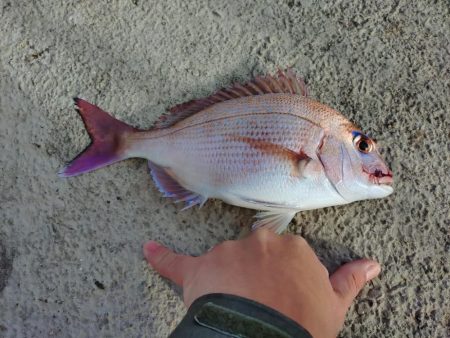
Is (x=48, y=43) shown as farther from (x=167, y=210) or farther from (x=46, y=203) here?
(x=167, y=210)

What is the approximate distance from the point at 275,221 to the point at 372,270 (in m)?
0.42

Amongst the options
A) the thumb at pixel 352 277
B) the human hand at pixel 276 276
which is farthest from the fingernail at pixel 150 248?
the thumb at pixel 352 277

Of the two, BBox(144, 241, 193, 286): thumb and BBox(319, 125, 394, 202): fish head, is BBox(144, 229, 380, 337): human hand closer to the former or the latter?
BBox(144, 241, 193, 286): thumb

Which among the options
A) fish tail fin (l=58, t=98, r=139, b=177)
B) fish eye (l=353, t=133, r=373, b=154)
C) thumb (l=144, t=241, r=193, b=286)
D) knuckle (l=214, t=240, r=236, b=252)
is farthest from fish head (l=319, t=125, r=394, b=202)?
fish tail fin (l=58, t=98, r=139, b=177)

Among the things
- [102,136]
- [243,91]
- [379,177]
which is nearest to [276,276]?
[379,177]

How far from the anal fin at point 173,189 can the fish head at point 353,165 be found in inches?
19.4

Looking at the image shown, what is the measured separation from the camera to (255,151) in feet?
5.38

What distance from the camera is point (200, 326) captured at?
4.05 feet

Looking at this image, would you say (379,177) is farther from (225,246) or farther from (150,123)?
(150,123)

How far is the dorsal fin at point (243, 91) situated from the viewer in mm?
1758

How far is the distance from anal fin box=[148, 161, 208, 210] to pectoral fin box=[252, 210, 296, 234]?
227 millimetres

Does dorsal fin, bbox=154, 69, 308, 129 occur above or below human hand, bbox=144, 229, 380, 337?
above

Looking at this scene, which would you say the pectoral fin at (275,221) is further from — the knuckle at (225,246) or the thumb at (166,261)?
the thumb at (166,261)

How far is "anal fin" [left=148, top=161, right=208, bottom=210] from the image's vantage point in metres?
1.76
